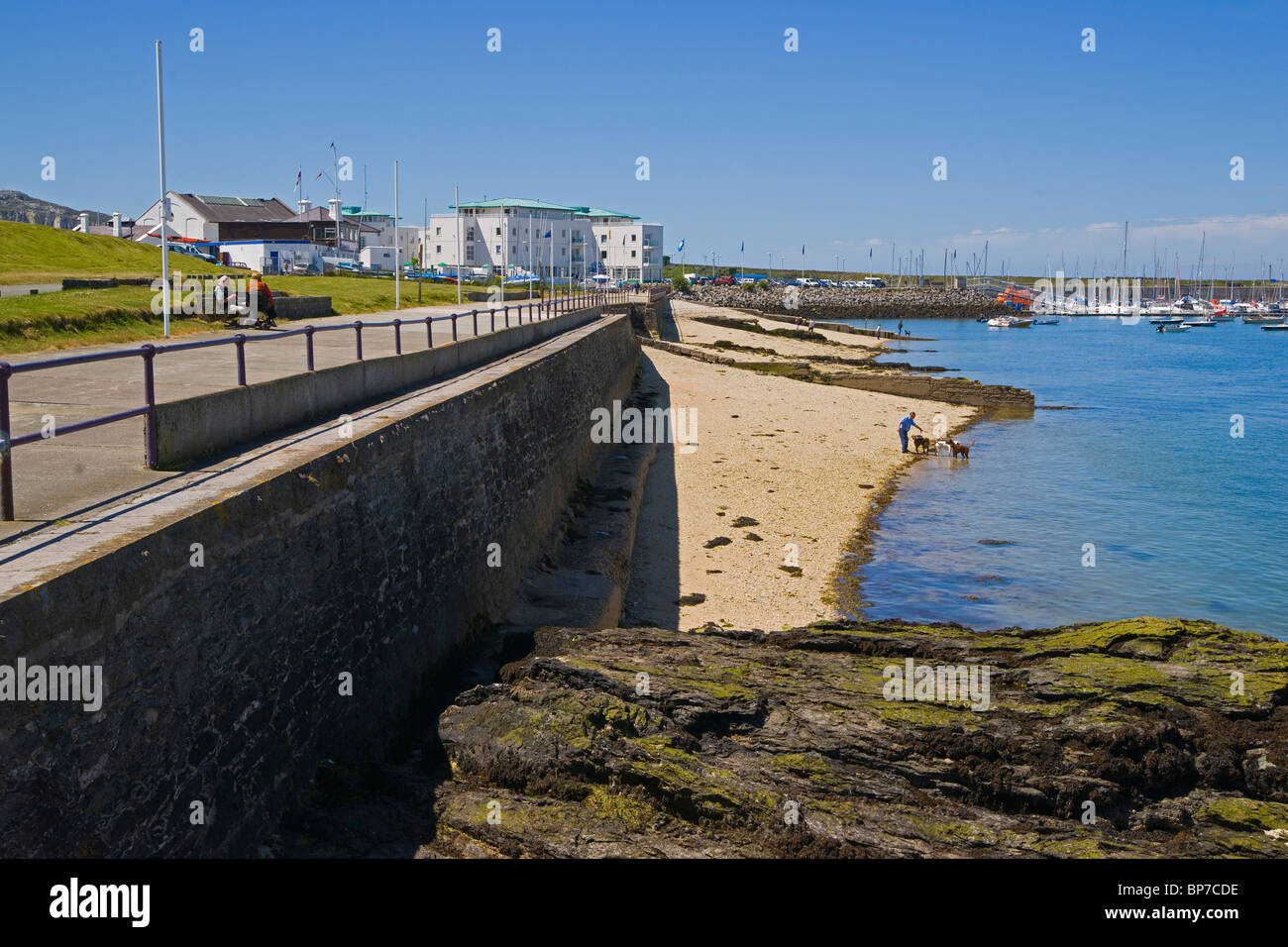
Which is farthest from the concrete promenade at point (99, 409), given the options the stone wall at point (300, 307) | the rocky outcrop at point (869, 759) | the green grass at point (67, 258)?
the green grass at point (67, 258)

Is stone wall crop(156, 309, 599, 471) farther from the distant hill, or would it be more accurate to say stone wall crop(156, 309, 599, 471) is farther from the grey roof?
the grey roof

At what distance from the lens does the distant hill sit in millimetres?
76125

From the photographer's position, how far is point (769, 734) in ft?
31.1

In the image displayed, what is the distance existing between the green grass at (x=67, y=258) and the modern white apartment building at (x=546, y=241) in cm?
4734

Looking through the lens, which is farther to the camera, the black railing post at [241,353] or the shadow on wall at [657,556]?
the shadow on wall at [657,556]

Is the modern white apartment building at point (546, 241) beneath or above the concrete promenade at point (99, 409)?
above

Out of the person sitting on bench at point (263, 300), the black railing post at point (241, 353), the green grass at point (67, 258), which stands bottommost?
the black railing post at point (241, 353)

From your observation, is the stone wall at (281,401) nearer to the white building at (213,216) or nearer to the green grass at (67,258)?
the green grass at (67,258)

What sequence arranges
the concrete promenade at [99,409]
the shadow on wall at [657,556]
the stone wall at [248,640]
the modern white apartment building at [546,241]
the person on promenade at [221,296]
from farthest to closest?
the modern white apartment building at [546,241] → the person on promenade at [221,296] → the shadow on wall at [657,556] → the concrete promenade at [99,409] → the stone wall at [248,640]

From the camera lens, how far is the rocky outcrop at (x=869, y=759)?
27.1 feet

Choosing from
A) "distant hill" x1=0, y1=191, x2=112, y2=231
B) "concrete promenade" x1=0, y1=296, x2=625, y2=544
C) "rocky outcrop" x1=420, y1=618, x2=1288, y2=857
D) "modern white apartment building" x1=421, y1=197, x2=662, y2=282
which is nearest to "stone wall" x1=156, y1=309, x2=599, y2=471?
"concrete promenade" x1=0, y1=296, x2=625, y2=544

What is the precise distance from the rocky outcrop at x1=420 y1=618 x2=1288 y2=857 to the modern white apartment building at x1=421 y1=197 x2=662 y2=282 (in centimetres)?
7337

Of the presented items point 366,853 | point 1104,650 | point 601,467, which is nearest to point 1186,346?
point 601,467
